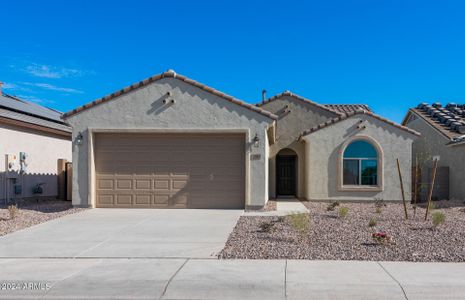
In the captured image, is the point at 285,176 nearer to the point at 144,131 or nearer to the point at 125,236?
the point at 144,131

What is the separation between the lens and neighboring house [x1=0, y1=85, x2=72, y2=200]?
49.0 ft

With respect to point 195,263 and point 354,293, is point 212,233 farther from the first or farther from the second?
point 354,293

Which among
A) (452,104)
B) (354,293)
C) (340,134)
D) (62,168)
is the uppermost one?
(452,104)

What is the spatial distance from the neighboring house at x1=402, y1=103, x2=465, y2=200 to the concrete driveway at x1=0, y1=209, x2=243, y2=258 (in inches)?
363

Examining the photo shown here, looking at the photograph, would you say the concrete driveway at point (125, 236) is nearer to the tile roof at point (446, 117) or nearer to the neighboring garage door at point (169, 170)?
the neighboring garage door at point (169, 170)

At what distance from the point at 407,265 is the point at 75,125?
10930 mm

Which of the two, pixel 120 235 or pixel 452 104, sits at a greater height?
pixel 452 104

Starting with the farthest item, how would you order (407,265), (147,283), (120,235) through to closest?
1. (120,235)
2. (407,265)
3. (147,283)

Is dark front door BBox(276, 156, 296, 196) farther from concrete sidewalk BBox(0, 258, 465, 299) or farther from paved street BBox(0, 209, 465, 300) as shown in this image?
concrete sidewalk BBox(0, 258, 465, 299)

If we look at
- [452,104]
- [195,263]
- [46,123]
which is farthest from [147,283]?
[452,104]

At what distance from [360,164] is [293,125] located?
149 inches

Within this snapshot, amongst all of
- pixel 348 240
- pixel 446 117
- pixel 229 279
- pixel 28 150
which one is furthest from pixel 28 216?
pixel 446 117

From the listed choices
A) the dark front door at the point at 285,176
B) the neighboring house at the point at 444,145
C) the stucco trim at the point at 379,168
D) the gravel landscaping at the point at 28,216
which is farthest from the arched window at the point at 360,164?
the gravel landscaping at the point at 28,216

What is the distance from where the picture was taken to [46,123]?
17594mm
